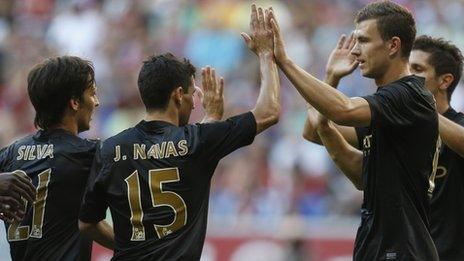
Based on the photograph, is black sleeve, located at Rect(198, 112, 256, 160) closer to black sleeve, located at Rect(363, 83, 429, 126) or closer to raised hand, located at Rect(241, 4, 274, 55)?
raised hand, located at Rect(241, 4, 274, 55)

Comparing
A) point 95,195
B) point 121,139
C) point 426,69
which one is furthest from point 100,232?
point 426,69

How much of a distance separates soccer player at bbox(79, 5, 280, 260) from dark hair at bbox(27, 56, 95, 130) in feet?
1.54

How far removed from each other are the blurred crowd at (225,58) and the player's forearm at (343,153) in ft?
18.8

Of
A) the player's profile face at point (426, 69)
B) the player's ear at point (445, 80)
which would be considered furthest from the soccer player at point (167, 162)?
the player's ear at point (445, 80)

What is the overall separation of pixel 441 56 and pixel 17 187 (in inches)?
124

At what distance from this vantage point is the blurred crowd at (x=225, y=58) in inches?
587

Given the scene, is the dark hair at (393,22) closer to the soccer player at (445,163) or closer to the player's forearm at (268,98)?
the player's forearm at (268,98)

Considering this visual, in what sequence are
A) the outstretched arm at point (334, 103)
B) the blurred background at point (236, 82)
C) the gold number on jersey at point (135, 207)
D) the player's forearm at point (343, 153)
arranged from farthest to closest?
the blurred background at point (236, 82), the player's forearm at point (343, 153), the gold number on jersey at point (135, 207), the outstretched arm at point (334, 103)

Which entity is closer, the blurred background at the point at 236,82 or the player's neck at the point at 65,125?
the player's neck at the point at 65,125

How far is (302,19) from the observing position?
17281 mm

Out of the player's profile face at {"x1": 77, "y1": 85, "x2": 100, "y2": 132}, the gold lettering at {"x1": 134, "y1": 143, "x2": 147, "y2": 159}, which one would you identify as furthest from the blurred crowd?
the gold lettering at {"x1": 134, "y1": 143, "x2": 147, "y2": 159}

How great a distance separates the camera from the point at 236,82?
1688 cm

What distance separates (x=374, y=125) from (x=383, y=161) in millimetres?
223

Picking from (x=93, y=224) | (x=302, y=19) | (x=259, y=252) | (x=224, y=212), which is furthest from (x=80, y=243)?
(x=302, y=19)
